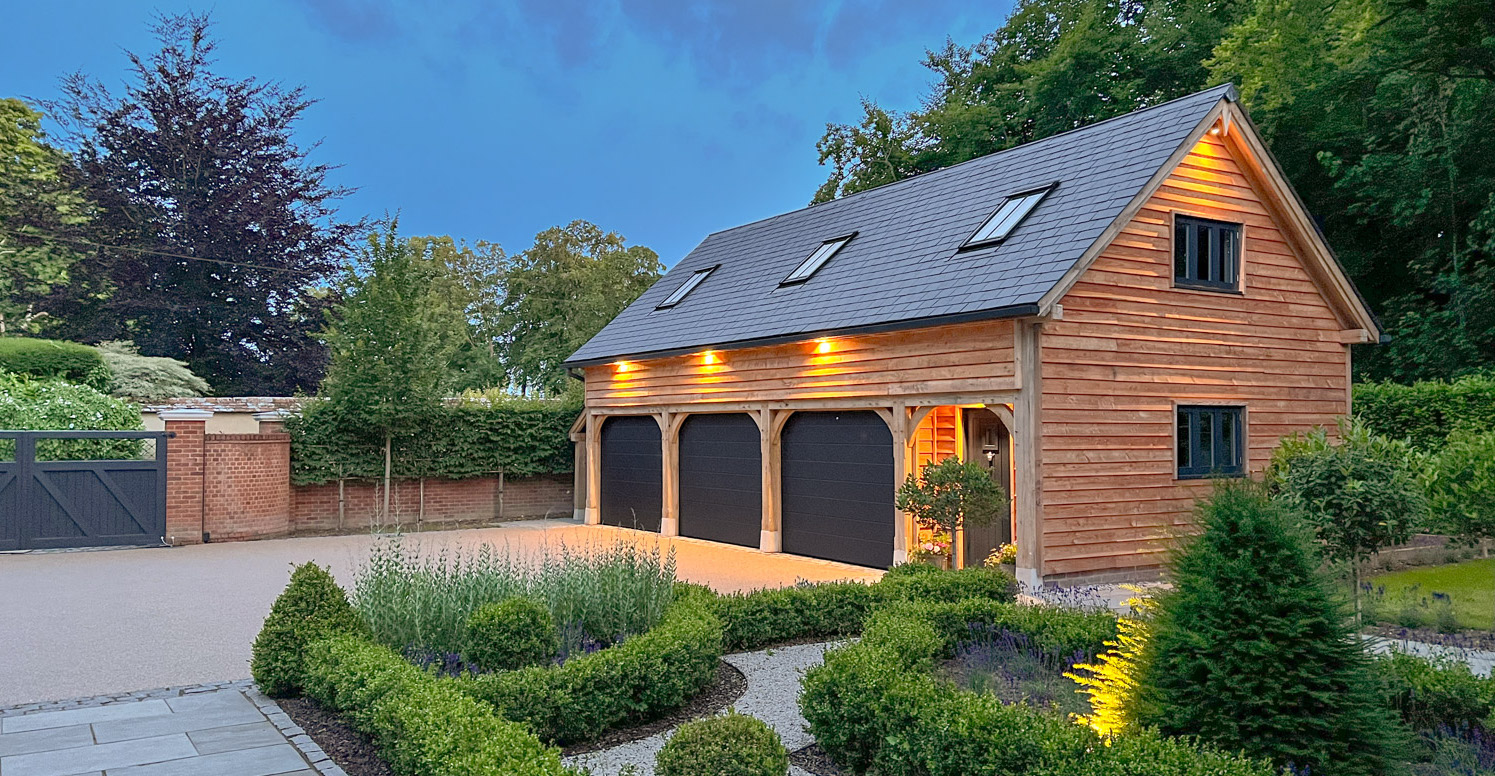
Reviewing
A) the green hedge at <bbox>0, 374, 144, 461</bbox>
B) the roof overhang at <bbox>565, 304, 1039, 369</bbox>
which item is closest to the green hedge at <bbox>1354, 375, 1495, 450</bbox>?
the roof overhang at <bbox>565, 304, 1039, 369</bbox>

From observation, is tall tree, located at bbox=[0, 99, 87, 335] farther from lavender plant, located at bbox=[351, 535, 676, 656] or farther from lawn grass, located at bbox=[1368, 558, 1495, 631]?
lawn grass, located at bbox=[1368, 558, 1495, 631]

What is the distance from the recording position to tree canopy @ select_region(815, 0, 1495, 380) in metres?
17.0

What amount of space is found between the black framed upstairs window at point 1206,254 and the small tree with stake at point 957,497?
354 centimetres

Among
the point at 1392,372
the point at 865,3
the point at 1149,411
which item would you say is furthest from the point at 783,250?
the point at 865,3

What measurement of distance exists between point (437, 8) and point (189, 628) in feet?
679

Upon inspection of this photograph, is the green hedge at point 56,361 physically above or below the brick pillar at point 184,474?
above

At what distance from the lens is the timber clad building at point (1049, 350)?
1082cm

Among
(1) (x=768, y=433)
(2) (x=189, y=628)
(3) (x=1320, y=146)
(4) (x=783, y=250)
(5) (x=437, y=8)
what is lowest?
(2) (x=189, y=628)

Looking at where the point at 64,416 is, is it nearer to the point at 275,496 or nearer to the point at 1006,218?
the point at 275,496

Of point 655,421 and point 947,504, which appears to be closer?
point 947,504

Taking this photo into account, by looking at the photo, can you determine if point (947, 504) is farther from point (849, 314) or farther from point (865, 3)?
point (865, 3)

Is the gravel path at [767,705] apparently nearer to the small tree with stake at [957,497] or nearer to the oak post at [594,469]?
the small tree with stake at [957,497]

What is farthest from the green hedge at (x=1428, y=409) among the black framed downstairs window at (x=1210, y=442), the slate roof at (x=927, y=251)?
the slate roof at (x=927, y=251)

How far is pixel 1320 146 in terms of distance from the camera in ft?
66.5
